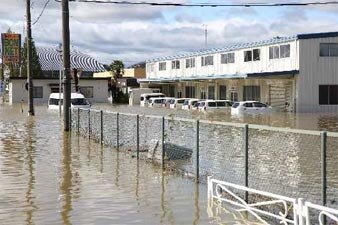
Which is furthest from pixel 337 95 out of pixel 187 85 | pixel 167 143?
pixel 167 143

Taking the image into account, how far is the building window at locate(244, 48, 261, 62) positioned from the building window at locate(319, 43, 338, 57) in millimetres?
6824

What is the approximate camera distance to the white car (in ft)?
171

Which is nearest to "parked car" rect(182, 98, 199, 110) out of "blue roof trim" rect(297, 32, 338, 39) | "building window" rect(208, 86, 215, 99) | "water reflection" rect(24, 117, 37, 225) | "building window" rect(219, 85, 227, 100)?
"building window" rect(219, 85, 227, 100)

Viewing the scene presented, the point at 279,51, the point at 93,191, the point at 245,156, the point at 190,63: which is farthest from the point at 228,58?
the point at 245,156

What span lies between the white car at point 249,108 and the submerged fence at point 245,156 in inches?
1247

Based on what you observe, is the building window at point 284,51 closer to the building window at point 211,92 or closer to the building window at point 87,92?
the building window at point 211,92

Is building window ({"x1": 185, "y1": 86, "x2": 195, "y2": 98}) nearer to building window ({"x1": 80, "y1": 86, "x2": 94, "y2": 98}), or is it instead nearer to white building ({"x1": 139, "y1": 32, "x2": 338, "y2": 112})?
white building ({"x1": 139, "y1": 32, "x2": 338, "y2": 112})

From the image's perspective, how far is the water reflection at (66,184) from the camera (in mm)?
9266

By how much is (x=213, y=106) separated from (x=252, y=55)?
6.72 m

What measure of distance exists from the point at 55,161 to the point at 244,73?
43.8 metres

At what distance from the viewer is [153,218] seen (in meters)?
8.95

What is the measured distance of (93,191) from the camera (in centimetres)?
1134

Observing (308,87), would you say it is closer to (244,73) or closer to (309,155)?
(244,73)

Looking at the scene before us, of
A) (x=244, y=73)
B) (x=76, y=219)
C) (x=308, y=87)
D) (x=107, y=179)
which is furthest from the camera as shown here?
(x=244, y=73)
